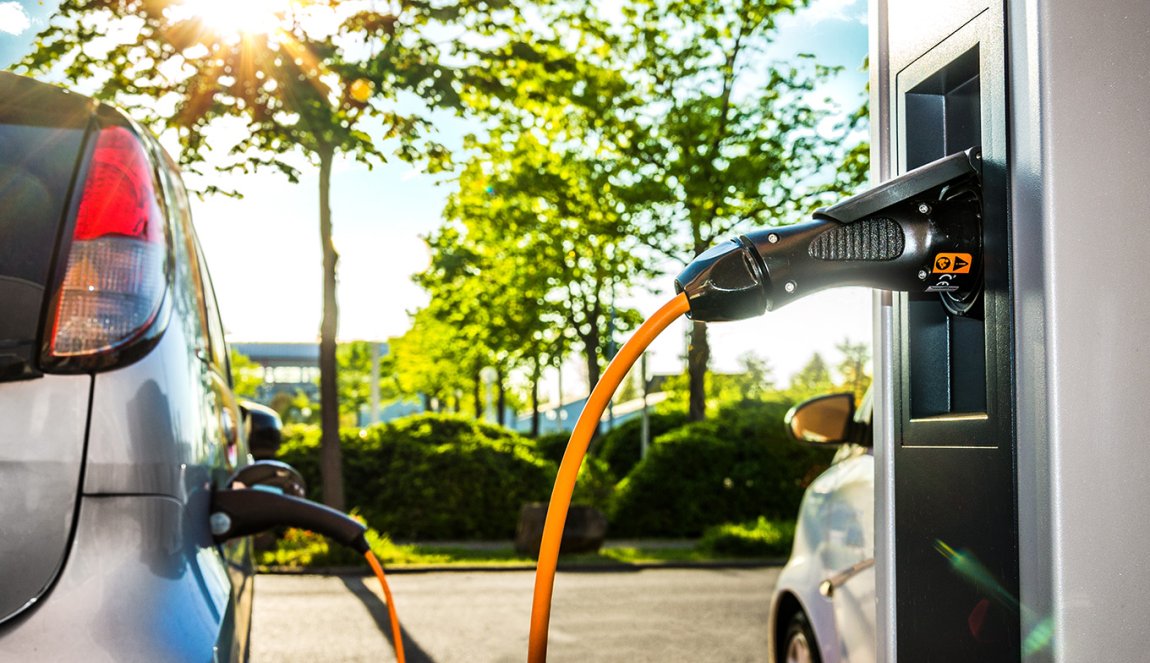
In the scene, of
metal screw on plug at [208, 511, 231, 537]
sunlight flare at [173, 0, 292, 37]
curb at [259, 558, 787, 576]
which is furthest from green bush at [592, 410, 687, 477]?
metal screw on plug at [208, 511, 231, 537]

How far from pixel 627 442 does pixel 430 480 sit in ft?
20.2

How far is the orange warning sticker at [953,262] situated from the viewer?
3.43ft

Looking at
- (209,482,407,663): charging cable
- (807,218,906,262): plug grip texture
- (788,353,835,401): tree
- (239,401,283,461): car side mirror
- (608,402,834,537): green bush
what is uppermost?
(788,353,835,401): tree

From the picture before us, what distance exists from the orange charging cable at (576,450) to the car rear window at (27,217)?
2.18ft

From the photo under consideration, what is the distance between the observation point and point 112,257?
4.70 ft

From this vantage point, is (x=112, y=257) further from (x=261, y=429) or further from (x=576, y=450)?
(x=261, y=429)

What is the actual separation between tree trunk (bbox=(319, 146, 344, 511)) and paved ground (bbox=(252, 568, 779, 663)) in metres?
1.80

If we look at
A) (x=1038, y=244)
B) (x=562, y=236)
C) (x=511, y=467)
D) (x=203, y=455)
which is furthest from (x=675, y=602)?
(x=562, y=236)

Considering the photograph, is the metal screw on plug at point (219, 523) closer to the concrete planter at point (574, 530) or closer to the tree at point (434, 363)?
the concrete planter at point (574, 530)

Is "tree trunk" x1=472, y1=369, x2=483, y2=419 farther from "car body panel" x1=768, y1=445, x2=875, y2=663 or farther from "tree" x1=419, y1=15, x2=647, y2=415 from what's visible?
"car body panel" x1=768, y1=445, x2=875, y2=663

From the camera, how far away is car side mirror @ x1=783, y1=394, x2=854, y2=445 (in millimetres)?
3184

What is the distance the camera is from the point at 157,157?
5.46 ft

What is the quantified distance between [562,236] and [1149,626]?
18124 millimetres

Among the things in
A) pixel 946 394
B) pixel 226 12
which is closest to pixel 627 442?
pixel 226 12
